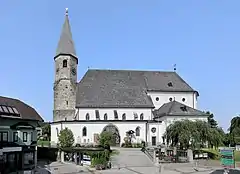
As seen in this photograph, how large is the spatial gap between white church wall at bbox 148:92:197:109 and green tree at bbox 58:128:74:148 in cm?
1940

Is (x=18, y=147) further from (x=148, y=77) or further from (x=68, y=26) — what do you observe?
(x=148, y=77)

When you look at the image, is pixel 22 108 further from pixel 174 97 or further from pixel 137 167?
pixel 174 97

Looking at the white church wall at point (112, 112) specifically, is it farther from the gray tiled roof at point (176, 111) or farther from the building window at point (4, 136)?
the building window at point (4, 136)

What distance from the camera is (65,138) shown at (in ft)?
188

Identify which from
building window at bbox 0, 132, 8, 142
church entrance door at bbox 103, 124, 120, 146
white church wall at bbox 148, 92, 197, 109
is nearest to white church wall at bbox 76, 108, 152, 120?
church entrance door at bbox 103, 124, 120, 146

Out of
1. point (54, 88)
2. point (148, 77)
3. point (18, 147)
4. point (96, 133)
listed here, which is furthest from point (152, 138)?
point (18, 147)

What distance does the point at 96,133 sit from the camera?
61.5 metres

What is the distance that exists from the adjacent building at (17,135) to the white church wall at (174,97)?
30947 millimetres

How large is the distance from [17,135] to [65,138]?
63.1 feet

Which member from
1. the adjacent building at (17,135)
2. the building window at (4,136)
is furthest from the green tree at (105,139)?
the building window at (4,136)

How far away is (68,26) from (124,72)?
15254 mm

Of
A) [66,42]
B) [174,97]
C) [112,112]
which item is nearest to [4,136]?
[112,112]

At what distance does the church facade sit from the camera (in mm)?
61812

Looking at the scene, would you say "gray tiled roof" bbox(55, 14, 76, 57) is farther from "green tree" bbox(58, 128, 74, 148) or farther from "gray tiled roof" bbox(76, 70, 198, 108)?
"green tree" bbox(58, 128, 74, 148)
